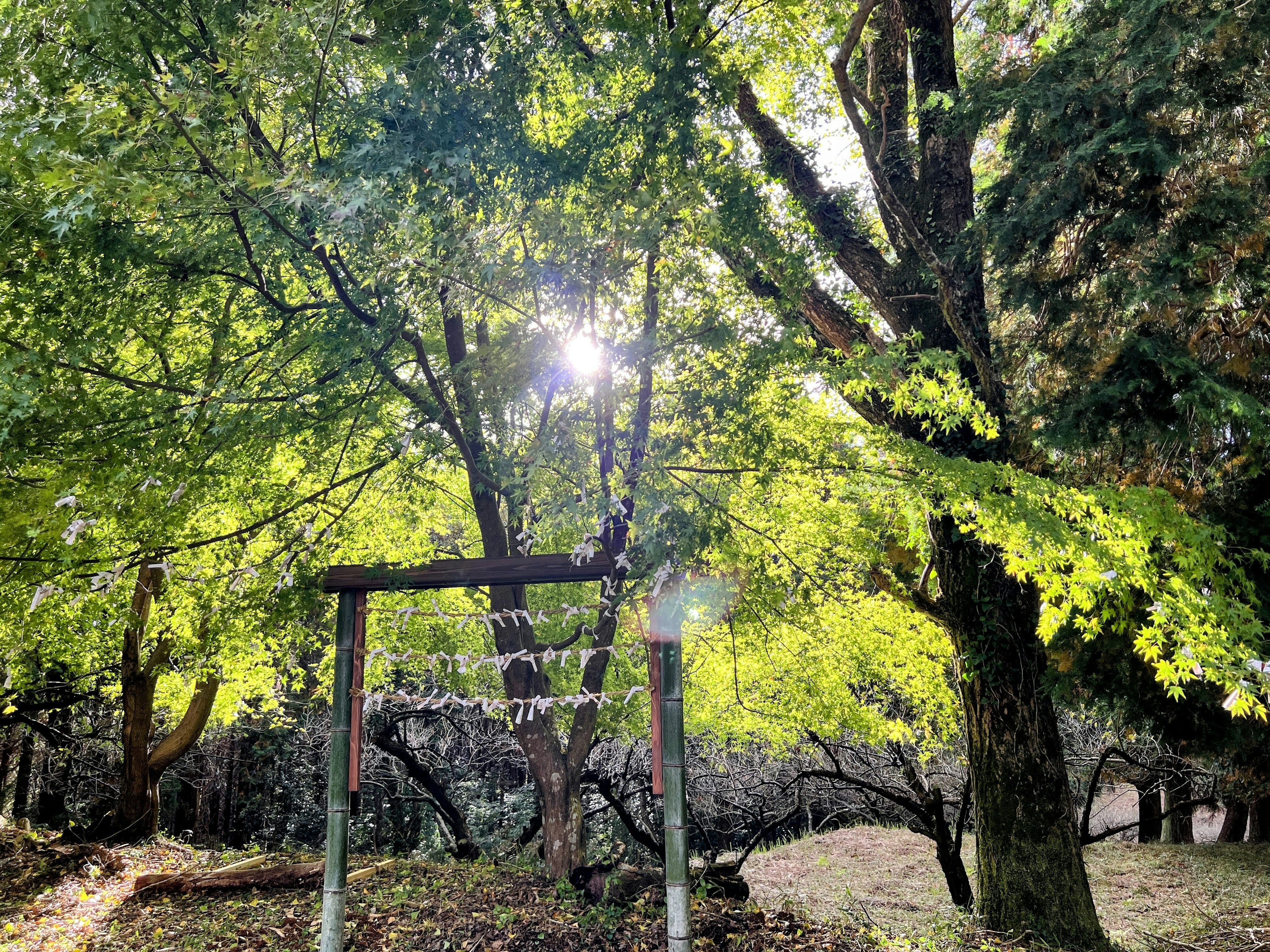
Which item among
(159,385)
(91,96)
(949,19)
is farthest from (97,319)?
(949,19)

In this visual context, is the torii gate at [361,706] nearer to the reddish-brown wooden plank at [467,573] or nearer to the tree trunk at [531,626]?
the reddish-brown wooden plank at [467,573]

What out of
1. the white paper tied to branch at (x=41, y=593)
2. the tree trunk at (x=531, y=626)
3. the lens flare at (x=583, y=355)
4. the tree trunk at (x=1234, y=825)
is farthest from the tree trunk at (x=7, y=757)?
the tree trunk at (x=1234, y=825)

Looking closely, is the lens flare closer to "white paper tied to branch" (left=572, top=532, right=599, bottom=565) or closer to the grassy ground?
"white paper tied to branch" (left=572, top=532, right=599, bottom=565)

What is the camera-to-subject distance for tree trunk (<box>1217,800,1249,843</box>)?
12.0 m

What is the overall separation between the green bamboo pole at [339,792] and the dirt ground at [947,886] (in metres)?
3.79

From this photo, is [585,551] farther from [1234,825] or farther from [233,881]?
[1234,825]

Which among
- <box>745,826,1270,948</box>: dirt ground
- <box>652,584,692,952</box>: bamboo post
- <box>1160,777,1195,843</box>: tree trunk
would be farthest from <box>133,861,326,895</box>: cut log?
<box>1160,777,1195,843</box>: tree trunk

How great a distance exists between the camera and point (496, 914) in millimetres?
6027

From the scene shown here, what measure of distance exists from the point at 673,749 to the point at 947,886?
6.98 m

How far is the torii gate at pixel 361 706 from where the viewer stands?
15.0ft

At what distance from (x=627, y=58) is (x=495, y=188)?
119 centimetres

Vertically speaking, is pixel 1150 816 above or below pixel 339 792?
below

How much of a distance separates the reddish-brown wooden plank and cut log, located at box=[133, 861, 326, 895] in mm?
3465

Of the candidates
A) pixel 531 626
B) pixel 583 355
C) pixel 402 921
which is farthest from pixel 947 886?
pixel 583 355
